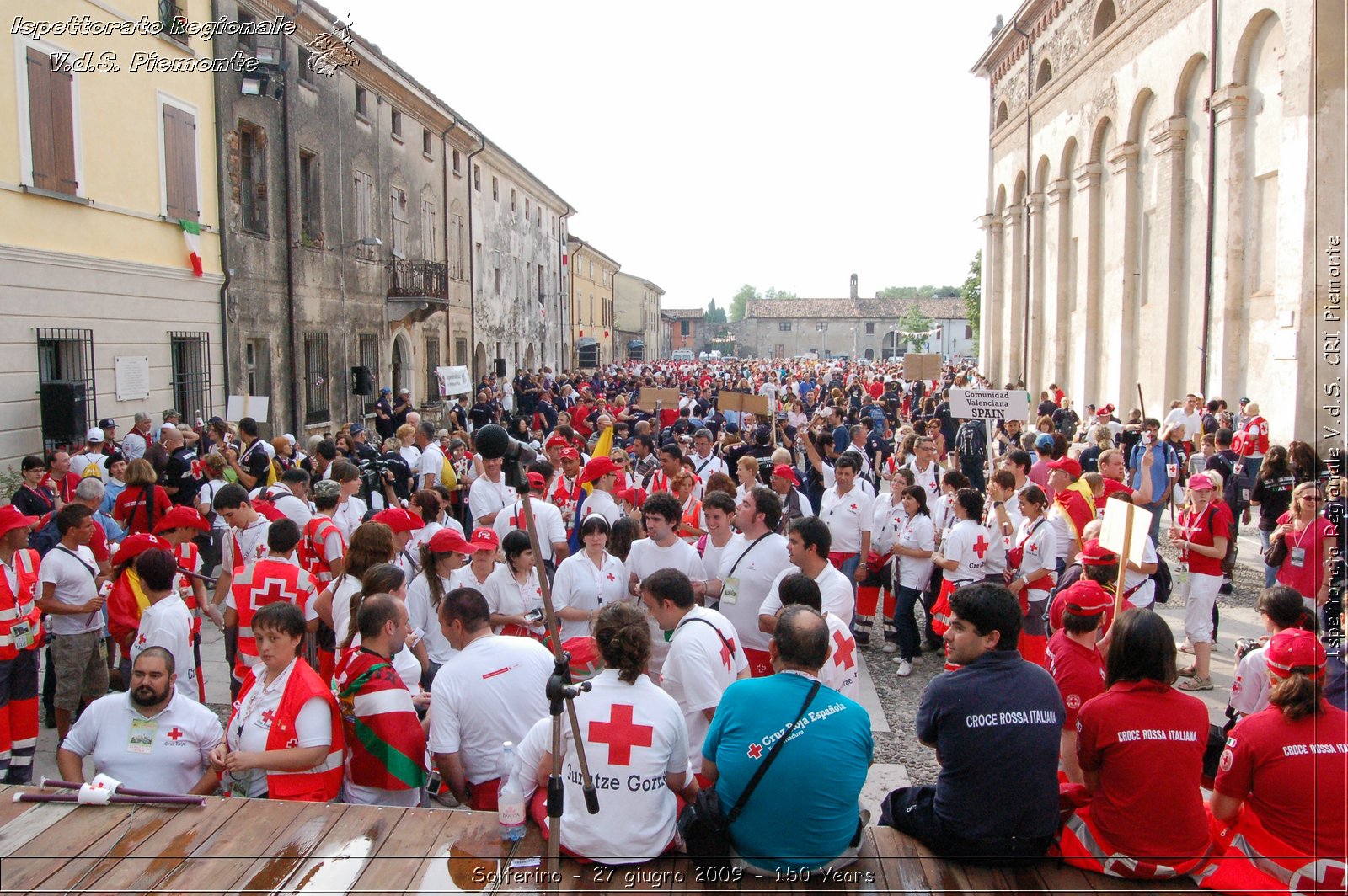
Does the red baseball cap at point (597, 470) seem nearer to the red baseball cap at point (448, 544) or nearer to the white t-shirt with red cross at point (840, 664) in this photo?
the red baseball cap at point (448, 544)

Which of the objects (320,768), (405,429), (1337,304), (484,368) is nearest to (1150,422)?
(1337,304)

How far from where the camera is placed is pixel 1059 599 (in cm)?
570

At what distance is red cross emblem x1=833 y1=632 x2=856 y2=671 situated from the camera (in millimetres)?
4852

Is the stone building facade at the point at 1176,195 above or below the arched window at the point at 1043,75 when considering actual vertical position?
below

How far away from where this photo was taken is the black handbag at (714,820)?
367 cm

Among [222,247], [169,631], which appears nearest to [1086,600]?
[169,631]

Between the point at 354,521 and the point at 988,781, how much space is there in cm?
572

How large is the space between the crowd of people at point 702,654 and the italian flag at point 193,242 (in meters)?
6.72

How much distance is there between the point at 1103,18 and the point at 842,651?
27638 mm

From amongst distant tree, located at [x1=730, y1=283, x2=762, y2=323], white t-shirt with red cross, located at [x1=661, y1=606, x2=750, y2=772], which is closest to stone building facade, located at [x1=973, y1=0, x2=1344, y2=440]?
white t-shirt with red cross, located at [x1=661, y1=606, x2=750, y2=772]

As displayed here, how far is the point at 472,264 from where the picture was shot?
33281 millimetres

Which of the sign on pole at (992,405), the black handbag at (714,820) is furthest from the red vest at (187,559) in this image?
the sign on pole at (992,405)

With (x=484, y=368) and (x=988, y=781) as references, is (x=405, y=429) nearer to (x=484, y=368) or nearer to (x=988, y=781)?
(x=988, y=781)

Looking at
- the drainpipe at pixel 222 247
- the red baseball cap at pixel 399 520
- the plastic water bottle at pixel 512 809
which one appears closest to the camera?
the plastic water bottle at pixel 512 809
